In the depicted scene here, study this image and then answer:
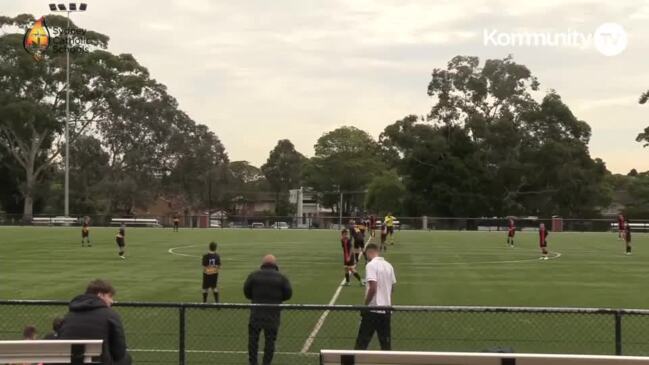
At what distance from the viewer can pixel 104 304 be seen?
6.76 m

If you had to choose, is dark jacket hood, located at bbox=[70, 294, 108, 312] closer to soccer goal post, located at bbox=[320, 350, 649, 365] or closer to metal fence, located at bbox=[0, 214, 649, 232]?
soccer goal post, located at bbox=[320, 350, 649, 365]

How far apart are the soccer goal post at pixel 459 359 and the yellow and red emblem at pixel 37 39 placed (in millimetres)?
87057

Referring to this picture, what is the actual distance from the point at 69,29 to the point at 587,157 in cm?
5989

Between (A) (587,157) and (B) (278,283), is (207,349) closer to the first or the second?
(B) (278,283)

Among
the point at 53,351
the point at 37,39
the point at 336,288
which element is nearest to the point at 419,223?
the point at 37,39

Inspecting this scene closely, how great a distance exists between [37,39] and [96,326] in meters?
86.5

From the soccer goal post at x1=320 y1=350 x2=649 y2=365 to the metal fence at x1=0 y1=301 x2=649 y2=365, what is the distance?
14.0ft

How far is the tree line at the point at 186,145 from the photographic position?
287 feet

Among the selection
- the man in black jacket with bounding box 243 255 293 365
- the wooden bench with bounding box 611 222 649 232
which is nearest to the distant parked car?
the wooden bench with bounding box 611 222 649 232

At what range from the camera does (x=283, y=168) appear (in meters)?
159

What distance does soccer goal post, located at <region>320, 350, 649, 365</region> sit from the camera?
19.1 ft

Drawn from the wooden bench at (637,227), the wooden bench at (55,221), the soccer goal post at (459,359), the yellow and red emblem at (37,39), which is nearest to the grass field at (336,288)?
the soccer goal post at (459,359)

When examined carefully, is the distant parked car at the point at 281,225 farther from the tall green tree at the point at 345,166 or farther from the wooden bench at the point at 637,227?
the tall green tree at the point at 345,166

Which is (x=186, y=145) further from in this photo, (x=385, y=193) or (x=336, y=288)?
(x=336, y=288)
